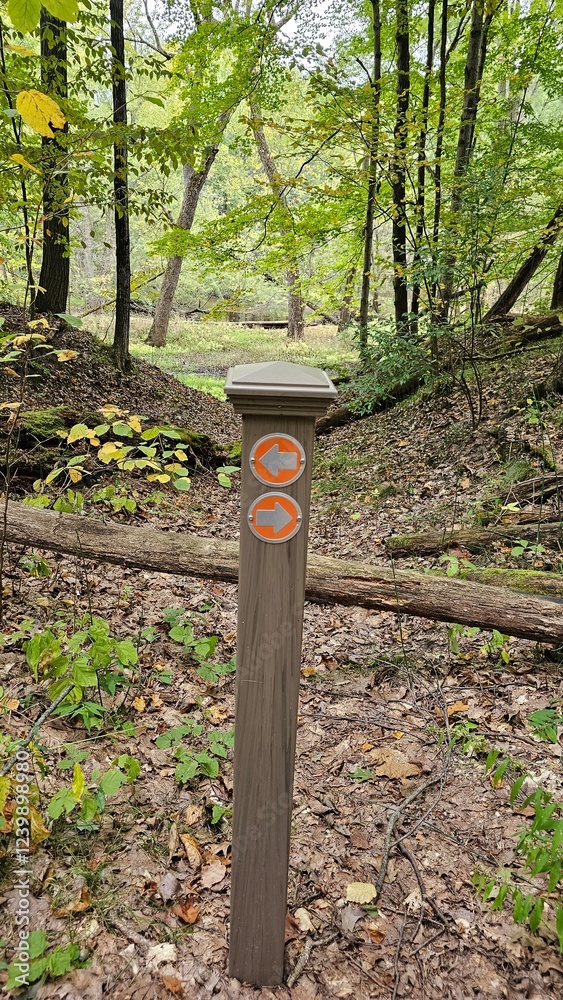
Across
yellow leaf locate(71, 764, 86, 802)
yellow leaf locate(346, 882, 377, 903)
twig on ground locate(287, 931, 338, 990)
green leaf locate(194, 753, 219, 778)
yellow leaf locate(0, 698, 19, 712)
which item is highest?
yellow leaf locate(71, 764, 86, 802)

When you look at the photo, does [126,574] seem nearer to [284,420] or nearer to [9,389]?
[9,389]

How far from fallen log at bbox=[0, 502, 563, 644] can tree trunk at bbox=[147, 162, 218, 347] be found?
10.6m

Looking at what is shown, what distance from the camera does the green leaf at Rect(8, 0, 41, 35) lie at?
4.62 ft

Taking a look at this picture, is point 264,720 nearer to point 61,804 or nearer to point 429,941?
point 61,804

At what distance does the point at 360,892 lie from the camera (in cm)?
193

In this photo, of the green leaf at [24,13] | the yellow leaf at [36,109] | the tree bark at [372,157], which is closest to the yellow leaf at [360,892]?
→ the yellow leaf at [36,109]

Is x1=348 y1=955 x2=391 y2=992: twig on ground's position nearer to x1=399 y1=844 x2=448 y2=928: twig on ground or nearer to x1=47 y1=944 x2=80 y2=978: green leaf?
x1=399 y1=844 x2=448 y2=928: twig on ground

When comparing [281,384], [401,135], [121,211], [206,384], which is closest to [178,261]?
[206,384]

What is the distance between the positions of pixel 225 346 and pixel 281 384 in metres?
20.8

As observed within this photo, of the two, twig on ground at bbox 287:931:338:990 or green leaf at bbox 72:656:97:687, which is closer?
twig on ground at bbox 287:931:338:990

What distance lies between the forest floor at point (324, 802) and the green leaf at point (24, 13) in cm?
228

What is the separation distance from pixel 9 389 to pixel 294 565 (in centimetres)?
497

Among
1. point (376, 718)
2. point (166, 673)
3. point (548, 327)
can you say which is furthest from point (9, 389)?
point (548, 327)

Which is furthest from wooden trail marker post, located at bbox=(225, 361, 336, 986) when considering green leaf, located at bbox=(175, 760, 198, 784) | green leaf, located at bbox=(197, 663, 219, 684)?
green leaf, located at bbox=(197, 663, 219, 684)
